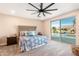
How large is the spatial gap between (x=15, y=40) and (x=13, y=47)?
136 mm

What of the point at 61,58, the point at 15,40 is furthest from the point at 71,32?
the point at 15,40

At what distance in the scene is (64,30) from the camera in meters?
1.52

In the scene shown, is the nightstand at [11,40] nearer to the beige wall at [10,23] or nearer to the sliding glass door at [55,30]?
the beige wall at [10,23]

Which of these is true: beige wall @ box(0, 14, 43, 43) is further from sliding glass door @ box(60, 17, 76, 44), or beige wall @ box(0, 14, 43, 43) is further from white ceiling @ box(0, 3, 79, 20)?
sliding glass door @ box(60, 17, 76, 44)

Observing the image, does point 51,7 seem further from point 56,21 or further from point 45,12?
point 56,21

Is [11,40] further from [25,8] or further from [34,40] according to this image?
[25,8]

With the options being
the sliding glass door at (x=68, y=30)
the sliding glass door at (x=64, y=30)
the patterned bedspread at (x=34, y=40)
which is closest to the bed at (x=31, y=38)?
the patterned bedspread at (x=34, y=40)

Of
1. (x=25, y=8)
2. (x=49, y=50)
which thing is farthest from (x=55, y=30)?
(x=25, y=8)

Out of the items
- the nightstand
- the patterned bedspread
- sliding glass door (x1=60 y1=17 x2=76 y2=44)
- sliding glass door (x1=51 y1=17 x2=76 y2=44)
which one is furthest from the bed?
sliding glass door (x1=60 y1=17 x2=76 y2=44)

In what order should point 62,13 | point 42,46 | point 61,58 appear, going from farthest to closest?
point 42,46 < point 62,13 < point 61,58

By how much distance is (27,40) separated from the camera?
1726 millimetres

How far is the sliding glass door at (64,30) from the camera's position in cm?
144

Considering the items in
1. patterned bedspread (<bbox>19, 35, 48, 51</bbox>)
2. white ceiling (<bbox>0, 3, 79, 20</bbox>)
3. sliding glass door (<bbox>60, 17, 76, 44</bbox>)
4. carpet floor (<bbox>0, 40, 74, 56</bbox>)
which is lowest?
carpet floor (<bbox>0, 40, 74, 56</bbox>)

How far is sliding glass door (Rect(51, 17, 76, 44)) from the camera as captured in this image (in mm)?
1439
